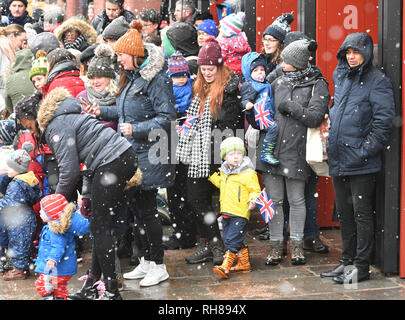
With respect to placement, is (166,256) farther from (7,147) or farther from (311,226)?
(7,147)

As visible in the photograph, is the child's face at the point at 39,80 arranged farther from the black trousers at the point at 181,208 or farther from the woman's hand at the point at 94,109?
the black trousers at the point at 181,208

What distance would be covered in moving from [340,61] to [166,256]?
8.98 ft

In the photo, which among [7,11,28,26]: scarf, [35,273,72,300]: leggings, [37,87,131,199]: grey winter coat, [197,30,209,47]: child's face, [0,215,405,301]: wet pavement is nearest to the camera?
[37,87,131,199]: grey winter coat

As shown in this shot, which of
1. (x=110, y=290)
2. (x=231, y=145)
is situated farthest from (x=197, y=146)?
(x=110, y=290)

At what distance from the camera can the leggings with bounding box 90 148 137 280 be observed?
571 cm

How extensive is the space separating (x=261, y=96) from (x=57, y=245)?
257 centimetres

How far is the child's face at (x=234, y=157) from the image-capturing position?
6.76m

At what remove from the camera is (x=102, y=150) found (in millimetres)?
5715

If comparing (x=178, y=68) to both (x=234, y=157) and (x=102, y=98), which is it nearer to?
(x=102, y=98)

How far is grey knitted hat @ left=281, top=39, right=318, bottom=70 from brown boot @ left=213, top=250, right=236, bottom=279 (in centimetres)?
194

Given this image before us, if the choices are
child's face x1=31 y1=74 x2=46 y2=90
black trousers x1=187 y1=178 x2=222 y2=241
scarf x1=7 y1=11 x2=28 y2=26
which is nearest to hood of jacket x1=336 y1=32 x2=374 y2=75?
black trousers x1=187 y1=178 x2=222 y2=241

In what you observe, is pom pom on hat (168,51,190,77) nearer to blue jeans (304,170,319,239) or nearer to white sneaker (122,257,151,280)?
blue jeans (304,170,319,239)

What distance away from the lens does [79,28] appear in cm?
922

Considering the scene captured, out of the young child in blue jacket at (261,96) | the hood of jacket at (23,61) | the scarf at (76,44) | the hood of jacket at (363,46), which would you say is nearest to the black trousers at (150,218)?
the young child in blue jacket at (261,96)
